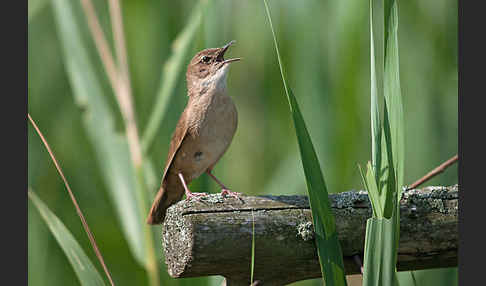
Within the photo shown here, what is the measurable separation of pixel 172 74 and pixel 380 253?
51.6 inches

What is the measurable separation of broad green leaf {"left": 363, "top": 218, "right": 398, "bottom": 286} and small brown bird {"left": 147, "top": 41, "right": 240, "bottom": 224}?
804 mm

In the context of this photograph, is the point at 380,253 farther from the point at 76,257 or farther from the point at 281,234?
the point at 76,257

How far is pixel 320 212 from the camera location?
181 cm

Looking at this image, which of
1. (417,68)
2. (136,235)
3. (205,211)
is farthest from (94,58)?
(205,211)

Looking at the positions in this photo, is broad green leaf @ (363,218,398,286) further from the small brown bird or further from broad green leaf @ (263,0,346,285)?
the small brown bird

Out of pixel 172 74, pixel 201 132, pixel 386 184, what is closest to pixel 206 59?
pixel 172 74

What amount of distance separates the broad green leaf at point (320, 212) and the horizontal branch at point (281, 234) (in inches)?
3.9

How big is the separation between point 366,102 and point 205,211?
5.14 feet

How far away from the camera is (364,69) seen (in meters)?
3.09

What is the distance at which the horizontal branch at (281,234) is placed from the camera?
1.83 metres

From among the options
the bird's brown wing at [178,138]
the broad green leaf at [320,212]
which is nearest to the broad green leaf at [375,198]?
the broad green leaf at [320,212]

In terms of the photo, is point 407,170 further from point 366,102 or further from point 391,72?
point 391,72

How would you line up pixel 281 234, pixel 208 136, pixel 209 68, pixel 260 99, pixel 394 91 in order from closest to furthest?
1. pixel 394 91
2. pixel 281 234
3. pixel 208 136
4. pixel 209 68
5. pixel 260 99

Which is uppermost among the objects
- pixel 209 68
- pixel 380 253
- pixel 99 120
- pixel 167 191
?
pixel 209 68
